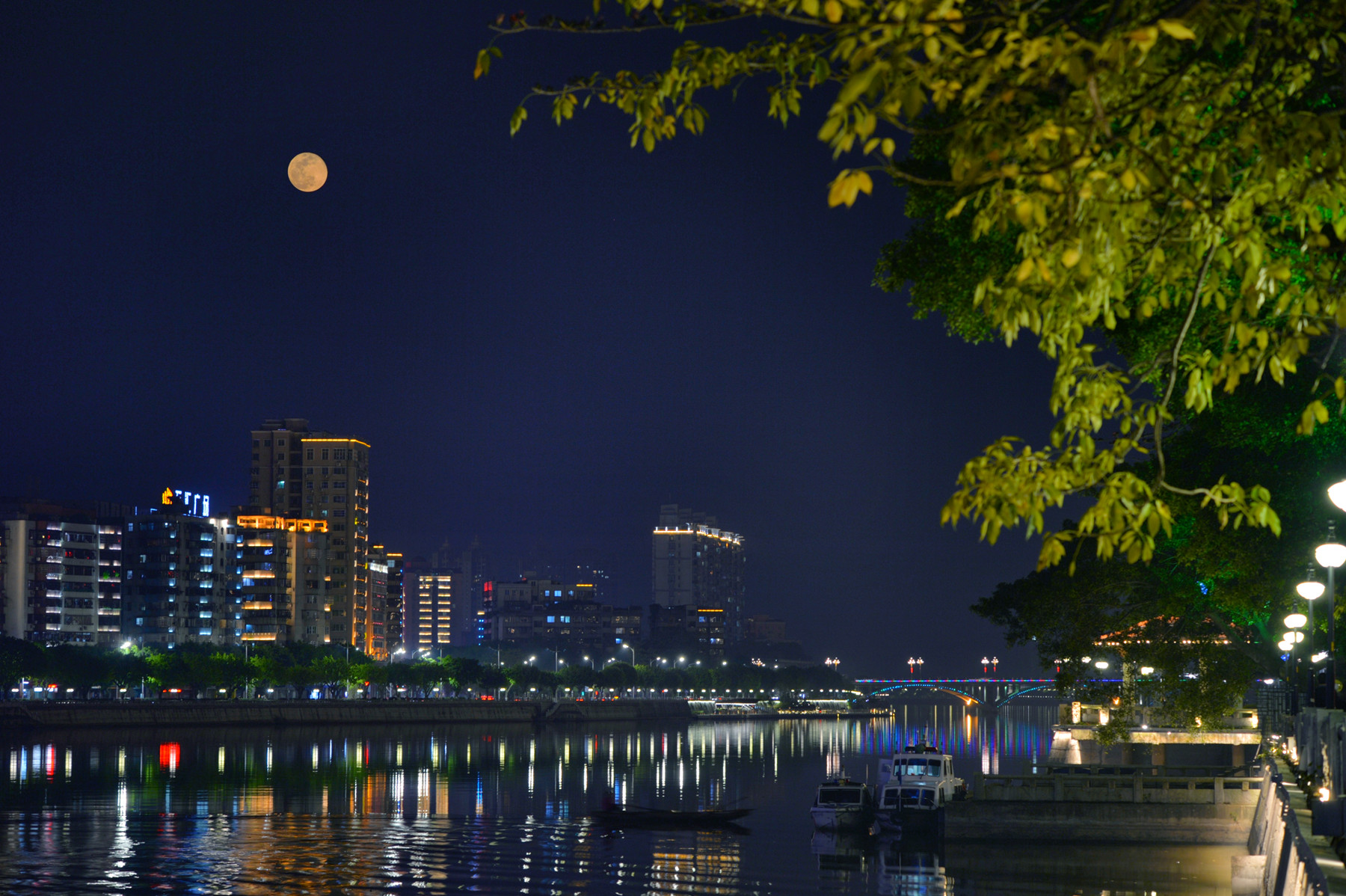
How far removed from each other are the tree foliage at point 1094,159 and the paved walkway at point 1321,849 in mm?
6988

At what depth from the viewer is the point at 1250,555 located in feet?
113

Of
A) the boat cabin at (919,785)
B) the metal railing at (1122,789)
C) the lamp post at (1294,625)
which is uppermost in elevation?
the lamp post at (1294,625)

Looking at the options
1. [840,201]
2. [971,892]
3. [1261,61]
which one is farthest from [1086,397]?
A: [971,892]

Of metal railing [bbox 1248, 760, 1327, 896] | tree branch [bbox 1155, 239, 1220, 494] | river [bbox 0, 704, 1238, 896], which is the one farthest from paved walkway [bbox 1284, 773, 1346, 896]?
river [bbox 0, 704, 1238, 896]

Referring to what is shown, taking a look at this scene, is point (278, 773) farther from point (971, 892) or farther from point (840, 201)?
point (840, 201)

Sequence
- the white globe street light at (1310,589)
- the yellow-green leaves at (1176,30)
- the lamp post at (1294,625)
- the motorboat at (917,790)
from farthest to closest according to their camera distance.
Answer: the motorboat at (917,790) → the lamp post at (1294,625) → the white globe street light at (1310,589) → the yellow-green leaves at (1176,30)

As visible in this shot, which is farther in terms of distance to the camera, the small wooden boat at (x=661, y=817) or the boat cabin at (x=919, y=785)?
the small wooden boat at (x=661, y=817)

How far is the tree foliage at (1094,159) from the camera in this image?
7129 mm

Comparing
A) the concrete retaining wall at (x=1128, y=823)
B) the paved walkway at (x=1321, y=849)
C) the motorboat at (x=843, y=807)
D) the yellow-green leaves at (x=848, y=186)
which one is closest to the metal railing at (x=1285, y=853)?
the paved walkway at (x=1321, y=849)

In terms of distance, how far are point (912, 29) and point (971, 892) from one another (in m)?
44.1

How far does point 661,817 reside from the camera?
2729 inches

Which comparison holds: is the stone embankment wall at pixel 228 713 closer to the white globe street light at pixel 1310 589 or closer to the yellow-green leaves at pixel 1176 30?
the white globe street light at pixel 1310 589

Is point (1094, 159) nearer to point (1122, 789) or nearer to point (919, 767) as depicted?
point (1122, 789)

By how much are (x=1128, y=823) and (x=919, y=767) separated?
17018mm
